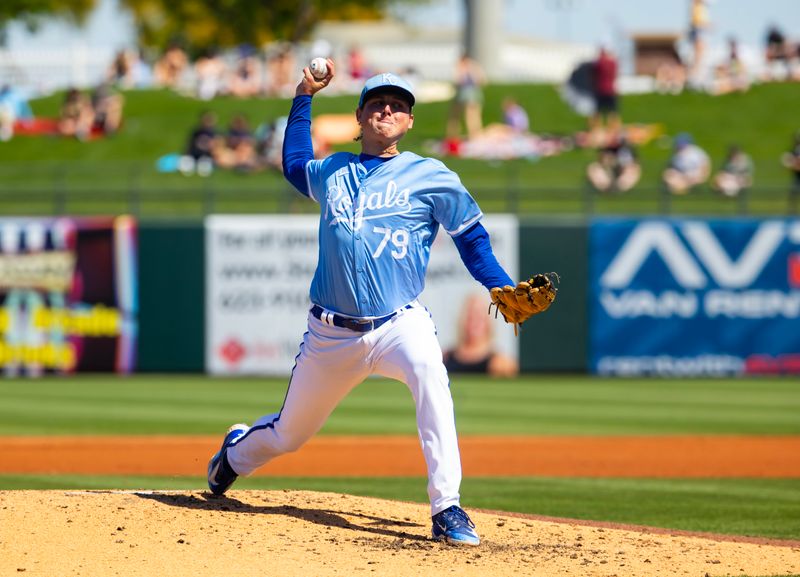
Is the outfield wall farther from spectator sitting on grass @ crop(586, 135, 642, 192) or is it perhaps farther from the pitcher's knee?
the pitcher's knee

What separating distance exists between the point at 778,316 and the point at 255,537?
1299 cm

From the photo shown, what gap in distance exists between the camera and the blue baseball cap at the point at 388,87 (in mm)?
6004

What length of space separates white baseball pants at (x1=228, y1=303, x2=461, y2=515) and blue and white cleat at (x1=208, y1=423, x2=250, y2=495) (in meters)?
0.37

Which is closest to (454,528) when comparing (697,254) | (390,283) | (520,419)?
(390,283)

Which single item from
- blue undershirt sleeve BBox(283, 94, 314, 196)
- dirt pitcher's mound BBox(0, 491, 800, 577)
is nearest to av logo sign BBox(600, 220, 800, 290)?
dirt pitcher's mound BBox(0, 491, 800, 577)

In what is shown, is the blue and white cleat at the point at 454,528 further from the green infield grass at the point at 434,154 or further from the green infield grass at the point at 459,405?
the green infield grass at the point at 434,154

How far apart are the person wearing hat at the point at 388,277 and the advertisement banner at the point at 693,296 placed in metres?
11.7

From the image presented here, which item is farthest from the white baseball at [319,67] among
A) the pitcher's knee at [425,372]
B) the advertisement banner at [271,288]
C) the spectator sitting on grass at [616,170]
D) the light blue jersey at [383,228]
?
the spectator sitting on grass at [616,170]

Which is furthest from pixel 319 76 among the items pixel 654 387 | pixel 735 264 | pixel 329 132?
pixel 329 132

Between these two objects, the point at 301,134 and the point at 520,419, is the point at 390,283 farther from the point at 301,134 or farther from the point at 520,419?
the point at 520,419

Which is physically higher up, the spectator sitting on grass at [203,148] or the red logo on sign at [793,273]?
the spectator sitting on grass at [203,148]

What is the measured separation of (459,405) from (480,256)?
8767mm

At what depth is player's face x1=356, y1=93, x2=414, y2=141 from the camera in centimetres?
605

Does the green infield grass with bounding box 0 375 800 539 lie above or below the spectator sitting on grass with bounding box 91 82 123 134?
below
